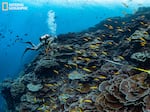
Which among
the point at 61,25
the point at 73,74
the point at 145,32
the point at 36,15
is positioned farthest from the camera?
the point at 61,25

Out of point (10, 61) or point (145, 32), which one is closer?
point (145, 32)

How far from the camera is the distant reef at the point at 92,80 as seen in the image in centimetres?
547

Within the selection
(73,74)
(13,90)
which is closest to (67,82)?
(73,74)

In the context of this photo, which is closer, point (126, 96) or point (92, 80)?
point (126, 96)

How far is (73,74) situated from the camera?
8.98 m

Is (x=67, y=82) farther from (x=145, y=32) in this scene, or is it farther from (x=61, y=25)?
(x=61, y=25)

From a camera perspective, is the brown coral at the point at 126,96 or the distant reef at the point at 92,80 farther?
the distant reef at the point at 92,80

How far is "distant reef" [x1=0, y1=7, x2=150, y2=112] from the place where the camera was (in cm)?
547

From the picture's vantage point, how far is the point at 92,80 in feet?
26.5

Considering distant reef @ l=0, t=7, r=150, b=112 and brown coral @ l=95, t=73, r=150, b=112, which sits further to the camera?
distant reef @ l=0, t=7, r=150, b=112

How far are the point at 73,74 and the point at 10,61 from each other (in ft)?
138

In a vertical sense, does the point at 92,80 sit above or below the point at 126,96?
below

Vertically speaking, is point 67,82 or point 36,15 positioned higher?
point 67,82

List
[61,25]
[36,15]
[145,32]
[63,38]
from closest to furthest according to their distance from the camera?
[145,32], [63,38], [36,15], [61,25]
